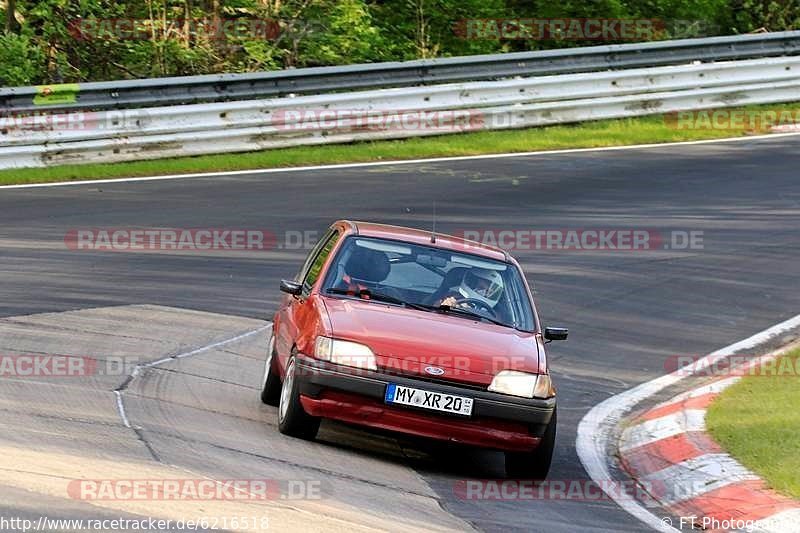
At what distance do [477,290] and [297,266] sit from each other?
5328 millimetres

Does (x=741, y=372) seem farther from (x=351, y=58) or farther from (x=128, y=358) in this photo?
(x=351, y=58)

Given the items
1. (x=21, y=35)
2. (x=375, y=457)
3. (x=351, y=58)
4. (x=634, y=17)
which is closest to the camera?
(x=375, y=457)

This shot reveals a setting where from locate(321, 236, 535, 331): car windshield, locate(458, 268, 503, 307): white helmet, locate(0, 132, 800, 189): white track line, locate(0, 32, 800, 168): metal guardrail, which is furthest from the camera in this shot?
locate(0, 32, 800, 168): metal guardrail

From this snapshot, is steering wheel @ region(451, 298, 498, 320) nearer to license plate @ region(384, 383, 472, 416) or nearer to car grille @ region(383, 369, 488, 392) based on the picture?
car grille @ region(383, 369, 488, 392)

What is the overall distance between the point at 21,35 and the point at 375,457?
16.1 m

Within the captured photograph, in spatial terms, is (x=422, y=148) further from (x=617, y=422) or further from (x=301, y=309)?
(x=301, y=309)

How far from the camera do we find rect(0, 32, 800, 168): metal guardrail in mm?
18922

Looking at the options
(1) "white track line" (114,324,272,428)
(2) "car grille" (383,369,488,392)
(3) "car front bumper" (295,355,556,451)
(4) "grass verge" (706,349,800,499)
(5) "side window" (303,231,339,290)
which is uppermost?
(5) "side window" (303,231,339,290)

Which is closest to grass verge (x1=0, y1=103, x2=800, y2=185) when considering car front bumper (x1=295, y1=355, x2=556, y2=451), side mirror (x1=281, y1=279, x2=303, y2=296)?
side mirror (x1=281, y1=279, x2=303, y2=296)

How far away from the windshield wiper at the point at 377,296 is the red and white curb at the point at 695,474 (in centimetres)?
169

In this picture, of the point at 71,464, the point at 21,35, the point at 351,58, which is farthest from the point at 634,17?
the point at 71,464

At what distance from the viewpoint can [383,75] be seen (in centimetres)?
2141

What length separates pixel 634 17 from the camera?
1055 inches

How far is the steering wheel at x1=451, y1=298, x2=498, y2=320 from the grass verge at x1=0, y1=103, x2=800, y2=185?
33.6 feet
